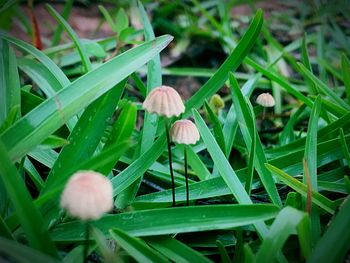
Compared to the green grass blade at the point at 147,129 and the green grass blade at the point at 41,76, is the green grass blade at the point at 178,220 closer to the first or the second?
the green grass blade at the point at 147,129

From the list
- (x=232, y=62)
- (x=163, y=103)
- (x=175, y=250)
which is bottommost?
(x=175, y=250)

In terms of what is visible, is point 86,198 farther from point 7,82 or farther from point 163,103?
point 7,82

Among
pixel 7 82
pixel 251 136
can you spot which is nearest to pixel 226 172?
pixel 251 136

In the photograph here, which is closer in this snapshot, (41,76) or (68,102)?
(68,102)

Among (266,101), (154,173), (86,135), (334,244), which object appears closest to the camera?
(334,244)

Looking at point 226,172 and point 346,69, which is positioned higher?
point 346,69

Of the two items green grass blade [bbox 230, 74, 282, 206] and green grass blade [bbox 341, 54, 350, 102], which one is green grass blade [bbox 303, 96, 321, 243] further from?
green grass blade [bbox 341, 54, 350, 102]

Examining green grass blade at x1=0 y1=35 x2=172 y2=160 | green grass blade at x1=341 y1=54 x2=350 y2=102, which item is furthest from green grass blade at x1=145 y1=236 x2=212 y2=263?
green grass blade at x1=341 y1=54 x2=350 y2=102
